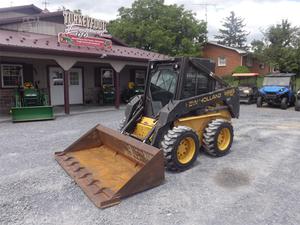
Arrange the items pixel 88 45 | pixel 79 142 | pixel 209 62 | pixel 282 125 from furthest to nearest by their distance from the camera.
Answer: pixel 88 45 < pixel 282 125 < pixel 209 62 < pixel 79 142

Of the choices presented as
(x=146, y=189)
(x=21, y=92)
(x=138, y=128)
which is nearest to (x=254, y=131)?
(x=138, y=128)

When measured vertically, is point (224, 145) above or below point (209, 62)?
below

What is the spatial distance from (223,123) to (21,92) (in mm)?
8255

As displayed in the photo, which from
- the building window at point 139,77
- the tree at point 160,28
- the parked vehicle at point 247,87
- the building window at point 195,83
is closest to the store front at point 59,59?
the building window at point 139,77

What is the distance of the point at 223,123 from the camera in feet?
16.9

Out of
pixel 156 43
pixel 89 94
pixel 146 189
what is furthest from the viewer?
pixel 156 43

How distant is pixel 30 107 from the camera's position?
360 inches

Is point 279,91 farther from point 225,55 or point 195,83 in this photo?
point 225,55

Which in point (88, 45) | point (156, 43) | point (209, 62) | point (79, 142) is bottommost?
point (79, 142)

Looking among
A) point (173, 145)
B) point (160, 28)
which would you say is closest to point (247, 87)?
point (173, 145)

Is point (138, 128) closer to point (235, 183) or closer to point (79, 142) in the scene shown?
point (79, 142)

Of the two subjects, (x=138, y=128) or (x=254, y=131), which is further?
(x=254, y=131)

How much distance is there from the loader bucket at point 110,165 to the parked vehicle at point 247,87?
12130 mm

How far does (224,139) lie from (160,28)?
898 inches
